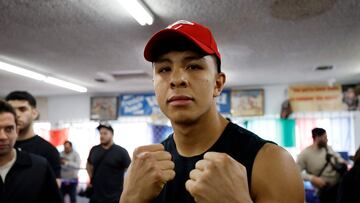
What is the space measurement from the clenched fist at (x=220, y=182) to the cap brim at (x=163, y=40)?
0.40m

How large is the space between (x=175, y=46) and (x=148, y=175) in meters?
0.48

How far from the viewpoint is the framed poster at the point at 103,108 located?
31.0 feet

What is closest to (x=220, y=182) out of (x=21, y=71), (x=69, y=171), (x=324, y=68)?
(x=324, y=68)

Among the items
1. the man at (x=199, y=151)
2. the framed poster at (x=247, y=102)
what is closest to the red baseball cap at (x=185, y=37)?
the man at (x=199, y=151)

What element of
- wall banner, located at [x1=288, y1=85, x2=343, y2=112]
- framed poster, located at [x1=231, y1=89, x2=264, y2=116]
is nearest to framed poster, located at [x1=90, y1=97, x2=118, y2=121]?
framed poster, located at [x1=231, y1=89, x2=264, y2=116]

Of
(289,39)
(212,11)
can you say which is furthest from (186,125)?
(289,39)

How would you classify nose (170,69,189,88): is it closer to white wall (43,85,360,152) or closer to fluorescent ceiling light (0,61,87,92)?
fluorescent ceiling light (0,61,87,92)

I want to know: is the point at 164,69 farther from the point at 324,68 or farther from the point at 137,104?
the point at 137,104

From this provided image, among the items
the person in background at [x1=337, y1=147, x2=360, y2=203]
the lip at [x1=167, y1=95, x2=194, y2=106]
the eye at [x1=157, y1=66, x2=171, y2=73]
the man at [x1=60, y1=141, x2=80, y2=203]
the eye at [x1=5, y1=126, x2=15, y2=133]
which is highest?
the eye at [x1=157, y1=66, x2=171, y2=73]

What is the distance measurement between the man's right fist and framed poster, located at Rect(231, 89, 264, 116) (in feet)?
23.7

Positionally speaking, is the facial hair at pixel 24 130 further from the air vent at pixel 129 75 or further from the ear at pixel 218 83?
the air vent at pixel 129 75

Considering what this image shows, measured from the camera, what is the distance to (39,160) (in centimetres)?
214

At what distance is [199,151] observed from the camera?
128 centimetres

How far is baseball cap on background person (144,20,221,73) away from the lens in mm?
1167
